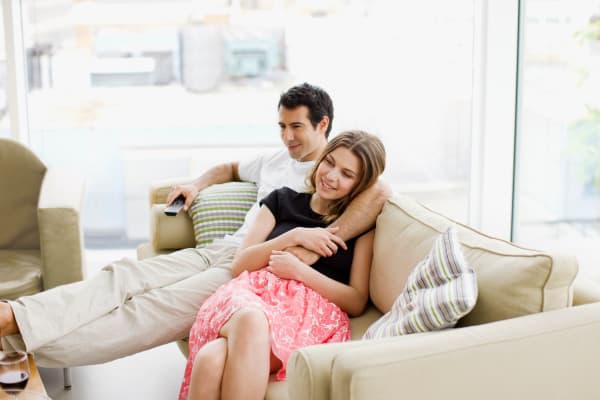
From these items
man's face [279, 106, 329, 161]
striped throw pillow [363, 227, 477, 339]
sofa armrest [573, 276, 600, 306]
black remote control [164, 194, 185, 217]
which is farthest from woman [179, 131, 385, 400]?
sofa armrest [573, 276, 600, 306]

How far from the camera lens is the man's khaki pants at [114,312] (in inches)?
99.8

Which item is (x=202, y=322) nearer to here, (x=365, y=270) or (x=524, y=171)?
(x=365, y=270)

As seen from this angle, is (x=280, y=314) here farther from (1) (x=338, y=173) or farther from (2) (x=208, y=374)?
(1) (x=338, y=173)

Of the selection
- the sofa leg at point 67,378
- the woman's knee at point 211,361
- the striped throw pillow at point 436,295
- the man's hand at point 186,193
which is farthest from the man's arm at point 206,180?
the striped throw pillow at point 436,295

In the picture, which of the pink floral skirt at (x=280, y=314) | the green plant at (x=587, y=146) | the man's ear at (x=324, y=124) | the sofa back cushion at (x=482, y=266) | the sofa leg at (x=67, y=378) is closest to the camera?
the sofa back cushion at (x=482, y=266)

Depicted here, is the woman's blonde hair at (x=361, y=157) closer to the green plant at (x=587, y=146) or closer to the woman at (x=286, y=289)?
the woman at (x=286, y=289)

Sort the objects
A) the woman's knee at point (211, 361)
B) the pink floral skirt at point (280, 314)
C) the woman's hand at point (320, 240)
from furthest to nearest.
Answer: the woman's hand at point (320, 240) < the pink floral skirt at point (280, 314) < the woman's knee at point (211, 361)

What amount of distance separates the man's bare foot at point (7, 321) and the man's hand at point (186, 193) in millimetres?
993

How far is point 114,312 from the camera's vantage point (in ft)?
8.80

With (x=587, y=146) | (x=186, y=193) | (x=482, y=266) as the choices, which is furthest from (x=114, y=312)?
(x=587, y=146)

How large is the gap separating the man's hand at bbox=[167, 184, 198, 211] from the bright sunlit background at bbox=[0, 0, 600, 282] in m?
1.36

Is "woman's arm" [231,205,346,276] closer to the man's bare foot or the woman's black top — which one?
the woman's black top

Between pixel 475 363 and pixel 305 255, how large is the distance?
34.8 inches

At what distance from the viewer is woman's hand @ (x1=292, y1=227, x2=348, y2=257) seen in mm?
2625
